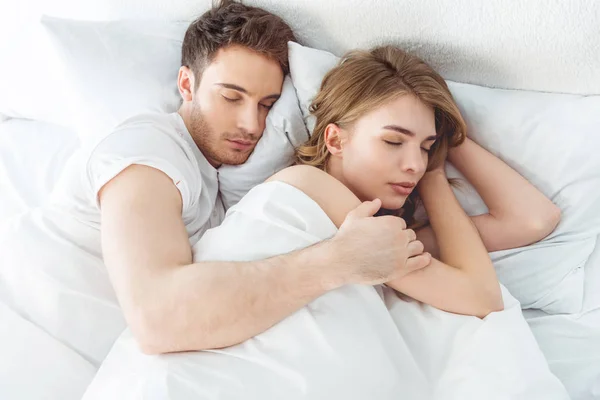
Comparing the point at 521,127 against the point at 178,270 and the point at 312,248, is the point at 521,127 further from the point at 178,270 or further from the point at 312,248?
the point at 178,270

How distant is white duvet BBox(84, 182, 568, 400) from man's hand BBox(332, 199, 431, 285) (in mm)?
40

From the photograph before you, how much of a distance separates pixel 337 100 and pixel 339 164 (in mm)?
147

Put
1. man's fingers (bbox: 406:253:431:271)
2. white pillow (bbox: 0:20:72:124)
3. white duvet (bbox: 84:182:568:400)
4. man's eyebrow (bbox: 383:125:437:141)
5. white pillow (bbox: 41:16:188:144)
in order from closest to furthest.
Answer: white duvet (bbox: 84:182:568:400), man's fingers (bbox: 406:253:431:271), man's eyebrow (bbox: 383:125:437:141), white pillow (bbox: 41:16:188:144), white pillow (bbox: 0:20:72:124)

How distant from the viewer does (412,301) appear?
121 centimetres

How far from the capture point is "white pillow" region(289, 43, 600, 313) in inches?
52.4

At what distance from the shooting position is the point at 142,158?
1.19 meters

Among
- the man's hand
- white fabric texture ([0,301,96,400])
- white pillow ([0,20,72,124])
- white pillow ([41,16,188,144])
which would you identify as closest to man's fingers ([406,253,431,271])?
the man's hand

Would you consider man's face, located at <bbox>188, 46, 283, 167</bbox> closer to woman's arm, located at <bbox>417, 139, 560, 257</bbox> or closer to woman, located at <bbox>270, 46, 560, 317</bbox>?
woman, located at <bbox>270, 46, 560, 317</bbox>

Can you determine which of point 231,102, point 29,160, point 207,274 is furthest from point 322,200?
point 29,160

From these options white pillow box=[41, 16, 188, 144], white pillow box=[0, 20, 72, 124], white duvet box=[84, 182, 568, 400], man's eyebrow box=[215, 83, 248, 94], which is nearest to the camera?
white duvet box=[84, 182, 568, 400]

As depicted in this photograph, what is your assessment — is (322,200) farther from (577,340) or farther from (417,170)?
(577,340)

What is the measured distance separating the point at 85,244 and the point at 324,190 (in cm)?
55

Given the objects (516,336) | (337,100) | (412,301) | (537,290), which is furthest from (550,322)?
(337,100)

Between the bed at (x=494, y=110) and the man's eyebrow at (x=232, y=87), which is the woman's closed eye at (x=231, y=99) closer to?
the man's eyebrow at (x=232, y=87)
